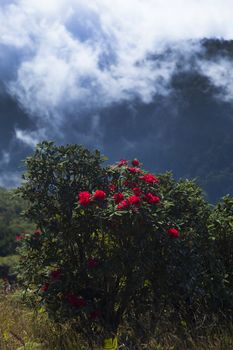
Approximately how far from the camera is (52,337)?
5.03 meters

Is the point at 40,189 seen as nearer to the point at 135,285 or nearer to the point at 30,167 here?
the point at 30,167

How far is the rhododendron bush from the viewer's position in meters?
5.19

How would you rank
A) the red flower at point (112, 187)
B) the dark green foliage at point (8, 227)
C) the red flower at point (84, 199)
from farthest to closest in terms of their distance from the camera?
the dark green foliage at point (8, 227)
the red flower at point (112, 187)
the red flower at point (84, 199)

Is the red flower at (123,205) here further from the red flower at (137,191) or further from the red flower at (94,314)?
the red flower at (94,314)

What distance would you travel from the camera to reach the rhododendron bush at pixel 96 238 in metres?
5.19

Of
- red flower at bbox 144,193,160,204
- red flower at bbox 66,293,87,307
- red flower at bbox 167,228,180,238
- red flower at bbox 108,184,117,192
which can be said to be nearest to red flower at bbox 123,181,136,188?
red flower at bbox 108,184,117,192

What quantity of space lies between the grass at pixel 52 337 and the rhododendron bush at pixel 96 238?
22 cm

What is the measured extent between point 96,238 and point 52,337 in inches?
50.2

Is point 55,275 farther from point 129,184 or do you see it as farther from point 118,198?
point 129,184

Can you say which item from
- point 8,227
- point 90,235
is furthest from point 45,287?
point 8,227

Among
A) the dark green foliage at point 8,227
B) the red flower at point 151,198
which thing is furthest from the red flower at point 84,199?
the dark green foliage at point 8,227

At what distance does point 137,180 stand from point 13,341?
2.38 metres

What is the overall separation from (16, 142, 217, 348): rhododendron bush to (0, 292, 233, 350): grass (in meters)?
0.22

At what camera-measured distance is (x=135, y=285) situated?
526 centimetres
